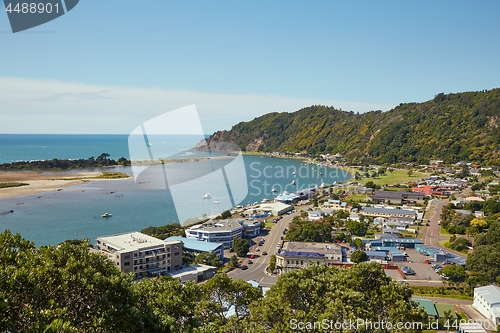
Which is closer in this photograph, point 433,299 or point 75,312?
point 75,312

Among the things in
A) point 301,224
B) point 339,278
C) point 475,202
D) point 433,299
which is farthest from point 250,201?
point 339,278

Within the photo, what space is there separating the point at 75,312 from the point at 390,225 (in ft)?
57.3

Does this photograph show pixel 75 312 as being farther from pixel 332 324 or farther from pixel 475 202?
pixel 475 202

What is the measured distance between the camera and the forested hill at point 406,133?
4300 cm

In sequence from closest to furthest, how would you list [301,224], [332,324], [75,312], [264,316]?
[75,312]
[332,324]
[264,316]
[301,224]

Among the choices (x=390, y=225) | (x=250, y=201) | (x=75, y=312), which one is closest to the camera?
(x=75, y=312)

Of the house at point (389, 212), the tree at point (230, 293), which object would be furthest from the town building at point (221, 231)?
the tree at point (230, 293)

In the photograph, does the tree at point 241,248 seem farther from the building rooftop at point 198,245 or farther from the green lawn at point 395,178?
the green lawn at point 395,178

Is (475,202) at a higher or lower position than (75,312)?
lower

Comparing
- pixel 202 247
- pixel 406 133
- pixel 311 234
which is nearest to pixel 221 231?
pixel 202 247

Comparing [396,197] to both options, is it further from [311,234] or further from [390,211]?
[311,234]

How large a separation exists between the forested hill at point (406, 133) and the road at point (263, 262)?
31.2 m

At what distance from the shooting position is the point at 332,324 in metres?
4.17

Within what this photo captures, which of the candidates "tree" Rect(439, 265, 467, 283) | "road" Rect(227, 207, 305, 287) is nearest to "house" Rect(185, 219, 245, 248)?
"road" Rect(227, 207, 305, 287)
